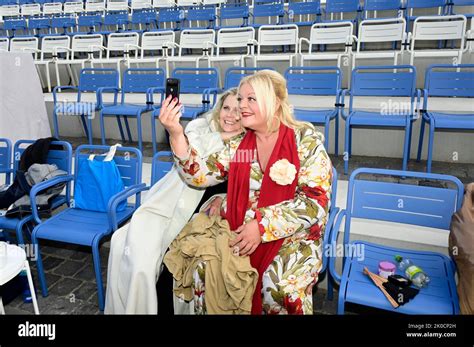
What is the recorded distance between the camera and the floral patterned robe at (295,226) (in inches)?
62.9

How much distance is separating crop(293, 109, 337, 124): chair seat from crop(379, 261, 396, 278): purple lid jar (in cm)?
187

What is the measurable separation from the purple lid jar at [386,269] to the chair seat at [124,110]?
9.95ft

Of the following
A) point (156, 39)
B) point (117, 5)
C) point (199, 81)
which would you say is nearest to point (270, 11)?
point (156, 39)

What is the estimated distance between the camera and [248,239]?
63.6 inches

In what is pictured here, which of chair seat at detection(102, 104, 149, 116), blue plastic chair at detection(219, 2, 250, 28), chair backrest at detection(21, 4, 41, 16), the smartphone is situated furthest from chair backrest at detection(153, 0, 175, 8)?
the smartphone

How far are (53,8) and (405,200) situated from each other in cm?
907

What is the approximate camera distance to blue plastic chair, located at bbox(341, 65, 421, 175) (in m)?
3.21

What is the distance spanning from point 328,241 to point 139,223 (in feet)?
3.03

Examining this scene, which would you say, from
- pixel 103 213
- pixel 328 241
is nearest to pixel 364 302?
pixel 328 241

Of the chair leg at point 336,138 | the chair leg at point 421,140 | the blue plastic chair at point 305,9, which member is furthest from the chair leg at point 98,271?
the blue plastic chair at point 305,9

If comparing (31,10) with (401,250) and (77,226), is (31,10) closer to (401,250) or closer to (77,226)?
(77,226)

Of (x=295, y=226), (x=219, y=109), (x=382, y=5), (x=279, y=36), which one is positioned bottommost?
(x=295, y=226)
